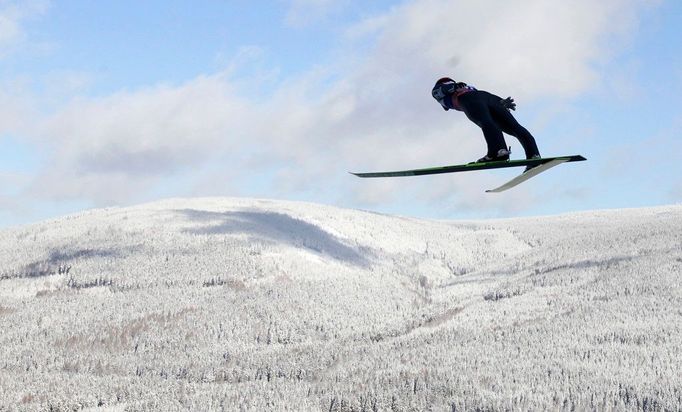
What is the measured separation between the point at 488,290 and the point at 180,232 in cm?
7304

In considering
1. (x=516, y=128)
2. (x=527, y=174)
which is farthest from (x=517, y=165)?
(x=527, y=174)

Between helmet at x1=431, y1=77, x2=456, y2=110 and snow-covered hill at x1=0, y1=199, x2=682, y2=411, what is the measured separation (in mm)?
50484

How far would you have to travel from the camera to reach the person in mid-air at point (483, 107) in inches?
522

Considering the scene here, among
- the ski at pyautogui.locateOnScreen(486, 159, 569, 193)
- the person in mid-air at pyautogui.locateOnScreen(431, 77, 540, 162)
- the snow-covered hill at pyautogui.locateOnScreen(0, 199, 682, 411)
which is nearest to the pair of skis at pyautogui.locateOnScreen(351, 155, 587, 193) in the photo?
the ski at pyautogui.locateOnScreen(486, 159, 569, 193)

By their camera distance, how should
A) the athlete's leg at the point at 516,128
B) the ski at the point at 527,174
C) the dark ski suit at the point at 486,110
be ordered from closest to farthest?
the dark ski suit at the point at 486,110, the athlete's leg at the point at 516,128, the ski at the point at 527,174

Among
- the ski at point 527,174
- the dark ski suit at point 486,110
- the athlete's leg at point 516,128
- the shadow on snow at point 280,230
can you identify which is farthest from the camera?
the shadow on snow at point 280,230

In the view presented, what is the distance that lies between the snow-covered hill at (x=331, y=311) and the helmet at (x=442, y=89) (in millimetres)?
50484

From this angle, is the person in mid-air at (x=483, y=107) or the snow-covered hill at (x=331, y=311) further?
the snow-covered hill at (x=331, y=311)

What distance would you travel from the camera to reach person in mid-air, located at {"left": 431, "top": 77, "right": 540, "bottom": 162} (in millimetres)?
13250

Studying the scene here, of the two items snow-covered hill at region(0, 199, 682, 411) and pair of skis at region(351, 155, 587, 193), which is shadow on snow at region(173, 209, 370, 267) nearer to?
snow-covered hill at region(0, 199, 682, 411)

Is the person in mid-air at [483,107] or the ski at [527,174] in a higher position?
the person in mid-air at [483,107]

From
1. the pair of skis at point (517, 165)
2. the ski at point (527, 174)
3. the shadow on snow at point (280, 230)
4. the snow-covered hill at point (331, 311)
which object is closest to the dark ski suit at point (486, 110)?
the pair of skis at point (517, 165)

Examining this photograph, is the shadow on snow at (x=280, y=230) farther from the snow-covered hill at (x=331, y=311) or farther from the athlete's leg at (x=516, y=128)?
the athlete's leg at (x=516, y=128)

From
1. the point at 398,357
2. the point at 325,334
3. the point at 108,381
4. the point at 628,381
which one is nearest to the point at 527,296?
the point at 325,334
